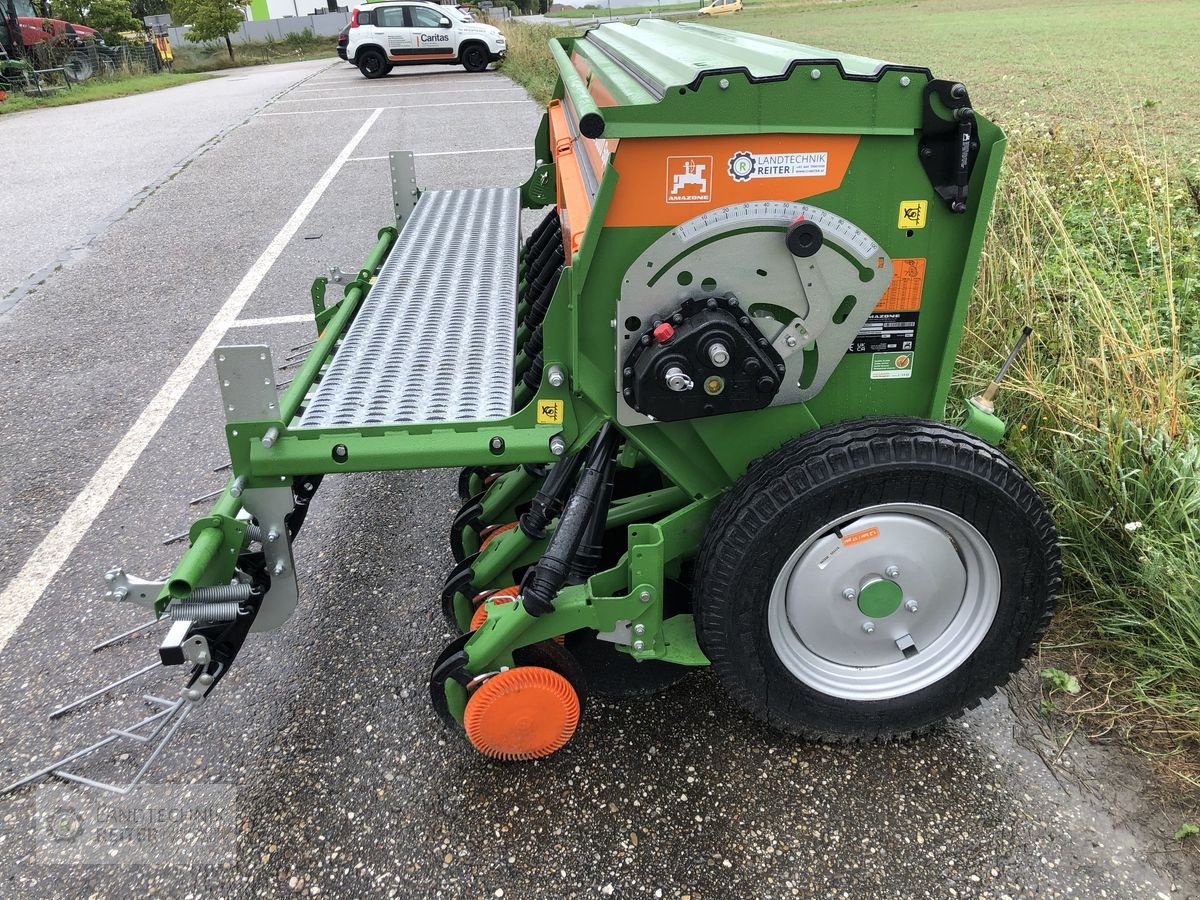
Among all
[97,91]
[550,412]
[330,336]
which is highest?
[550,412]

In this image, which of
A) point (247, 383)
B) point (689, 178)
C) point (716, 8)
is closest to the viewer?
point (689, 178)

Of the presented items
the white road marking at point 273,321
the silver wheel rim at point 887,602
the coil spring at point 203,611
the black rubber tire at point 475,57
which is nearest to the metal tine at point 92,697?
the coil spring at point 203,611

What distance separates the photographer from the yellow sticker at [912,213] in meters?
2.09

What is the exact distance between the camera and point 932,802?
235 cm

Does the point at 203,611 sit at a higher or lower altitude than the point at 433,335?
lower

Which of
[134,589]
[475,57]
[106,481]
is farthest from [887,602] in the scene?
[475,57]

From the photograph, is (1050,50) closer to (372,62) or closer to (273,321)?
(273,321)

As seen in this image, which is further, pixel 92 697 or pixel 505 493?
pixel 505 493

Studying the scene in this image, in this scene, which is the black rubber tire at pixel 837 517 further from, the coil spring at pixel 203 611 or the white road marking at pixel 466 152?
the white road marking at pixel 466 152

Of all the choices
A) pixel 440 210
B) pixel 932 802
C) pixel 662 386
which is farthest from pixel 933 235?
pixel 440 210

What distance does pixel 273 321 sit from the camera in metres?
5.75

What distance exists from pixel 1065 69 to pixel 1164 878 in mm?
15802

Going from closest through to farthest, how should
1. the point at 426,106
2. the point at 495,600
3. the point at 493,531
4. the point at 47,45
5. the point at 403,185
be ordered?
the point at 495,600 → the point at 493,531 → the point at 403,185 → the point at 426,106 → the point at 47,45

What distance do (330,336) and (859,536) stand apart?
1.80 metres
